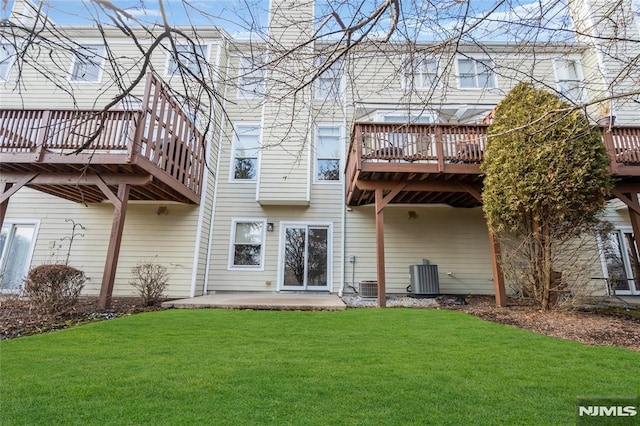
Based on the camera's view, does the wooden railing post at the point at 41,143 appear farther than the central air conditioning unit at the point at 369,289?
No

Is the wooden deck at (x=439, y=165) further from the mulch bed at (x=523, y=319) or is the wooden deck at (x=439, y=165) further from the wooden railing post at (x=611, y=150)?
the mulch bed at (x=523, y=319)

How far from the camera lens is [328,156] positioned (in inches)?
366

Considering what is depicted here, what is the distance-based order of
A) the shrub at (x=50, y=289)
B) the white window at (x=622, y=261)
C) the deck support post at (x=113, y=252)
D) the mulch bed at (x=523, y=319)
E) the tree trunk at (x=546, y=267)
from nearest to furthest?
the mulch bed at (x=523, y=319) → the shrub at (x=50, y=289) → the tree trunk at (x=546, y=267) → the deck support post at (x=113, y=252) → the white window at (x=622, y=261)

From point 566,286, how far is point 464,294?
3042mm

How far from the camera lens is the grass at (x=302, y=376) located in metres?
1.96

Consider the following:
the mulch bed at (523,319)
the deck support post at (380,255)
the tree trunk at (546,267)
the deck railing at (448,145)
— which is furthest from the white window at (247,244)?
the tree trunk at (546,267)

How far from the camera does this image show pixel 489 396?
7.27 feet

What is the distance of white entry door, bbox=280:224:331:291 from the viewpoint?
8.47 m

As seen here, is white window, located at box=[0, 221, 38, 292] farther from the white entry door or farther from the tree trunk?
the tree trunk

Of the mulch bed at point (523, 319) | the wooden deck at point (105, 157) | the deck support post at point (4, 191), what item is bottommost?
the mulch bed at point (523, 319)

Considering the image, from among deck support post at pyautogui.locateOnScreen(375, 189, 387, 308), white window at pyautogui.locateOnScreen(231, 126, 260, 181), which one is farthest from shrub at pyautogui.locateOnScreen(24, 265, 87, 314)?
deck support post at pyautogui.locateOnScreen(375, 189, 387, 308)

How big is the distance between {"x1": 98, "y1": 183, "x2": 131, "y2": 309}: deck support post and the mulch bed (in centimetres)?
24

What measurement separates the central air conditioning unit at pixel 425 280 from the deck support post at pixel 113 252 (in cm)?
660

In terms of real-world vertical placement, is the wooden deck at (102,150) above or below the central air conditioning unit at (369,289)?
above
